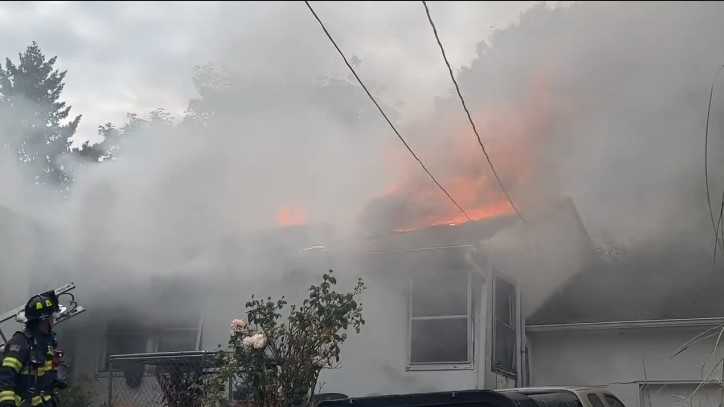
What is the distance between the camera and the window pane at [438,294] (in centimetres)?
848

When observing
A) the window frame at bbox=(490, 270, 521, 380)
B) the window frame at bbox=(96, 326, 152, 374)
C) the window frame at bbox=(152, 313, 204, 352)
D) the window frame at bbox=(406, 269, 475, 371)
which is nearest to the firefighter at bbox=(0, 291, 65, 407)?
the window frame at bbox=(152, 313, 204, 352)

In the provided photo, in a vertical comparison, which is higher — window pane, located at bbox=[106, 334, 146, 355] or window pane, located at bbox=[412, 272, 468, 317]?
window pane, located at bbox=[412, 272, 468, 317]

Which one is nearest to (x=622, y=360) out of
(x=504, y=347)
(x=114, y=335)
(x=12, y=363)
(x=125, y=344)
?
(x=504, y=347)

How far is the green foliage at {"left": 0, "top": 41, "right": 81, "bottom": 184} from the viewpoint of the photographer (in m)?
9.46

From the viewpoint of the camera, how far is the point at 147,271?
9000 mm

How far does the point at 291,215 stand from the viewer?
917 cm

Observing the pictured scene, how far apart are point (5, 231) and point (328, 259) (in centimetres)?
367

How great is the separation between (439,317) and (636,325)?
237 centimetres

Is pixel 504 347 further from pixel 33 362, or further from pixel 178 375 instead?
pixel 33 362

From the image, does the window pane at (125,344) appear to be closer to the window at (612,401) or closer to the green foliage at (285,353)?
the green foliage at (285,353)

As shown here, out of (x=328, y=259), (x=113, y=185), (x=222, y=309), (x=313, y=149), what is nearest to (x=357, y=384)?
(x=328, y=259)

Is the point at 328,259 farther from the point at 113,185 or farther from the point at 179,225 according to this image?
the point at 113,185

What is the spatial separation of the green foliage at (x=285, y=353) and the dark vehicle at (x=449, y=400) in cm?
38

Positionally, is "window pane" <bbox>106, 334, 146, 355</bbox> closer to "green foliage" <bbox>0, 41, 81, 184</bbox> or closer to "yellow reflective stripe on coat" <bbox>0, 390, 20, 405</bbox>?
"green foliage" <bbox>0, 41, 81, 184</bbox>
